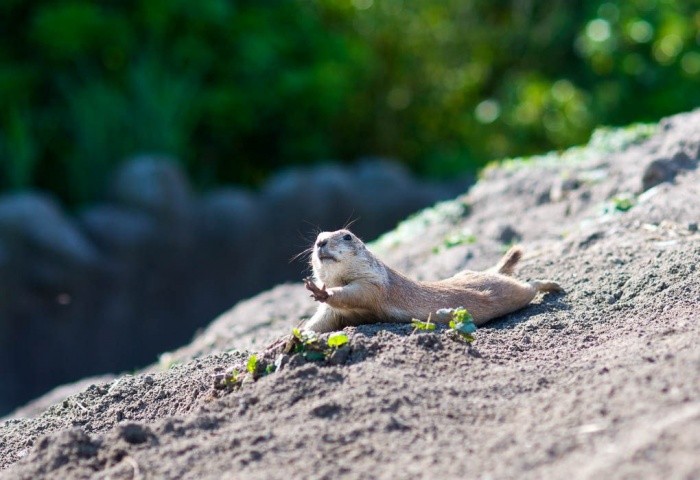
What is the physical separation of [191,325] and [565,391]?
9.96 meters

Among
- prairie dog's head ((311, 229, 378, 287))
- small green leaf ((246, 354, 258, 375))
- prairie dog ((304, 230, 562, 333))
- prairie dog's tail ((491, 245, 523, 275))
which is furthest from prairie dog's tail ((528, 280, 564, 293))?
small green leaf ((246, 354, 258, 375))

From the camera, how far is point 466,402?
452 cm

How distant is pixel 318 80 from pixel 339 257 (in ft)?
33.7

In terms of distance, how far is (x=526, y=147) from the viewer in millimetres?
17984

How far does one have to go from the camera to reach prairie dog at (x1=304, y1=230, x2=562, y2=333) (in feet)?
19.2

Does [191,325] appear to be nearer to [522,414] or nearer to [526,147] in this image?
[526,147]

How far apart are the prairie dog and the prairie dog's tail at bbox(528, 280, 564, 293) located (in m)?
0.17

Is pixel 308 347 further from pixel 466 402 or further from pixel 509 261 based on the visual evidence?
pixel 509 261

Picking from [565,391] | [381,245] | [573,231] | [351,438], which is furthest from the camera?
[381,245]

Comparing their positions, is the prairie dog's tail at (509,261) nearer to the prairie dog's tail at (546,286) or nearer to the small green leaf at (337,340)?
the prairie dog's tail at (546,286)

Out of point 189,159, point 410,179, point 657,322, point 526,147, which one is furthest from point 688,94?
point 657,322

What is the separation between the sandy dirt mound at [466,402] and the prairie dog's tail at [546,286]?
57 mm

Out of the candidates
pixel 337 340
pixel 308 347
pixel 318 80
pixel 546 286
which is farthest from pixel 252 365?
pixel 318 80

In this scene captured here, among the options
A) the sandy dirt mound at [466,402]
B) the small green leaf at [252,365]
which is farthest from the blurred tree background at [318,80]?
the small green leaf at [252,365]
